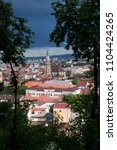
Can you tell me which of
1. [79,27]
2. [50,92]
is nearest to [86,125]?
[79,27]

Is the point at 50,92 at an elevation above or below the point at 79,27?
above

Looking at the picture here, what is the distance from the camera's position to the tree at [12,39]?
682 cm

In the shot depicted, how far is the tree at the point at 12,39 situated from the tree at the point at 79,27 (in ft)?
1.98

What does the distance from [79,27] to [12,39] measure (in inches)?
53.6

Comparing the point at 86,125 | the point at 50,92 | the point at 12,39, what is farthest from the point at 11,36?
the point at 50,92

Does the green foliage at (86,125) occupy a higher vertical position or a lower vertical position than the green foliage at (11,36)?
lower

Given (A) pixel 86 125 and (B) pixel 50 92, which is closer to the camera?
(A) pixel 86 125

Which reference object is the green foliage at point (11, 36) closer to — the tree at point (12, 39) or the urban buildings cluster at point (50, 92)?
the tree at point (12, 39)

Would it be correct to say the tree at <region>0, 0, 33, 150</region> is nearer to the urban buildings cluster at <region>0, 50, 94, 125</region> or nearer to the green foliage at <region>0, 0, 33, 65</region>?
the green foliage at <region>0, 0, 33, 65</region>

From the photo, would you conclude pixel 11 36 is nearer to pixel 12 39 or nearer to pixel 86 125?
pixel 12 39

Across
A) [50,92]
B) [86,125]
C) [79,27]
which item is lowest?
[86,125]

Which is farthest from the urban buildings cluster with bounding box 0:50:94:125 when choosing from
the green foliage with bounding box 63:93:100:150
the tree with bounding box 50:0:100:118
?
the tree with bounding box 50:0:100:118

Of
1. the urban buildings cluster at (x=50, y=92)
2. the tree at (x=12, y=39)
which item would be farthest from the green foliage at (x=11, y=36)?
A: the urban buildings cluster at (x=50, y=92)

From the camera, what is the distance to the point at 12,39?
6996 millimetres
